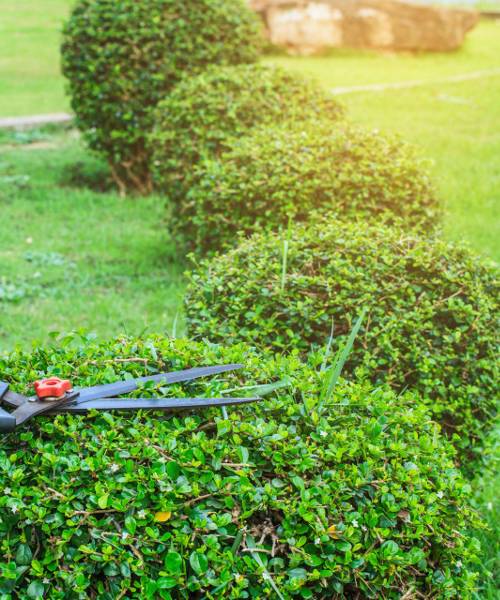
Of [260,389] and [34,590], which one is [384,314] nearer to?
[260,389]

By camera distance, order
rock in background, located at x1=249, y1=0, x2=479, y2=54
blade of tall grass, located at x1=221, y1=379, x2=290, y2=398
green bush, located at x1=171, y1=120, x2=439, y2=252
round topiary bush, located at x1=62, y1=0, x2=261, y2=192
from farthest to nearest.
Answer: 1. rock in background, located at x1=249, y1=0, x2=479, y2=54
2. round topiary bush, located at x1=62, y1=0, x2=261, y2=192
3. green bush, located at x1=171, y1=120, x2=439, y2=252
4. blade of tall grass, located at x1=221, y1=379, x2=290, y2=398

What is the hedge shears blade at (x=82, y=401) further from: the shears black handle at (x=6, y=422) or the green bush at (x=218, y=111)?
the green bush at (x=218, y=111)

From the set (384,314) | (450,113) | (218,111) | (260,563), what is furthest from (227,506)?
(450,113)

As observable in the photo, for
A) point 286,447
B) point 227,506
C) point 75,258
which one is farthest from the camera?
point 75,258

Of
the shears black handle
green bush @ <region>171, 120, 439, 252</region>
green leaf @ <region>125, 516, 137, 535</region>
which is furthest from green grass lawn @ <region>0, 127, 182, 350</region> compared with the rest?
green leaf @ <region>125, 516, 137, 535</region>

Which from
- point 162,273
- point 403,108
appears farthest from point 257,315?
point 403,108

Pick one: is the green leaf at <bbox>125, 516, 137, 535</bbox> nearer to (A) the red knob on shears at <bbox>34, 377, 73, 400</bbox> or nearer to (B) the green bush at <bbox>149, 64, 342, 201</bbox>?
(A) the red knob on shears at <bbox>34, 377, 73, 400</bbox>

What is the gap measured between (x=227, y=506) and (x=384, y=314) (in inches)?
56.1

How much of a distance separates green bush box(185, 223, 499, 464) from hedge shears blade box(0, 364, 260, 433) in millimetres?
912

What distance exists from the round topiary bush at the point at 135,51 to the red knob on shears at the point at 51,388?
5.76 metres

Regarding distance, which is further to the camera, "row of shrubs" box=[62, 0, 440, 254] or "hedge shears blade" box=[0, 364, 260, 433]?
"row of shrubs" box=[62, 0, 440, 254]

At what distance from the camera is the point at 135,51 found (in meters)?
7.62

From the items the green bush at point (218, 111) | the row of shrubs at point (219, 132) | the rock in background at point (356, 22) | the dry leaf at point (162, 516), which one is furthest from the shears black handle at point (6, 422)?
the rock in background at point (356, 22)

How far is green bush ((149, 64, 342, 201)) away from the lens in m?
5.95
